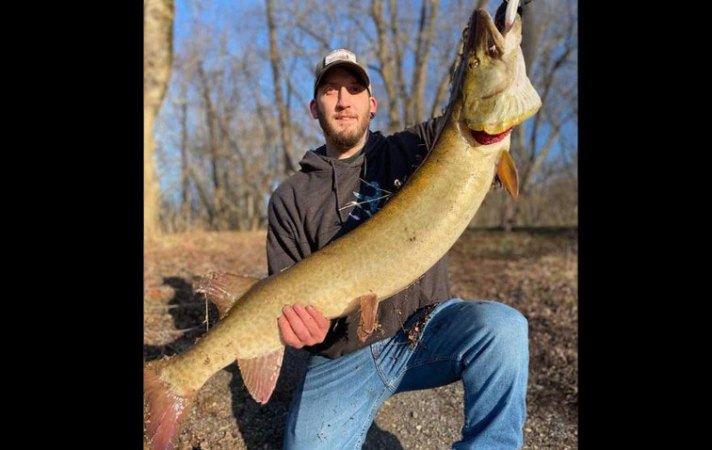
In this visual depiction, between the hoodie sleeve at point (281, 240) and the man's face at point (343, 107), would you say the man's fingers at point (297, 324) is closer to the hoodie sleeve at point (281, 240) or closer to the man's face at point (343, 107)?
the hoodie sleeve at point (281, 240)

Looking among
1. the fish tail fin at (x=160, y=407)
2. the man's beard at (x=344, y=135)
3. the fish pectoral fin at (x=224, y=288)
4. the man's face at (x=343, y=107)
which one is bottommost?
the fish tail fin at (x=160, y=407)

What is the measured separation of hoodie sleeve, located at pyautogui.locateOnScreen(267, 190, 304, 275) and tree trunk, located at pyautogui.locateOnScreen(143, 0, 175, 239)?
6.78 metres

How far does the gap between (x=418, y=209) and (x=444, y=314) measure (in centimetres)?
74

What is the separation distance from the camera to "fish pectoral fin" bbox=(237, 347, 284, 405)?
2.62 metres

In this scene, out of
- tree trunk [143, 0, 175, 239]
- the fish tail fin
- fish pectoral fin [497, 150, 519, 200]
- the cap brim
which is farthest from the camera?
tree trunk [143, 0, 175, 239]

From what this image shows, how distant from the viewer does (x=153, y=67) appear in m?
9.48

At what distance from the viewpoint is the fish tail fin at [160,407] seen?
99.1 inches

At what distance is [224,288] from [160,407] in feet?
2.00

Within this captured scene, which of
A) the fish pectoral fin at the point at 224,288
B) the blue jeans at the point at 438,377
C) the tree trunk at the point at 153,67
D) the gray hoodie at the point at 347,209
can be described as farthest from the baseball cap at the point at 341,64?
the tree trunk at the point at 153,67

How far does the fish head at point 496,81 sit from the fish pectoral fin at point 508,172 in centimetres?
13

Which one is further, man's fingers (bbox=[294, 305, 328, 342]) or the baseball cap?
the baseball cap

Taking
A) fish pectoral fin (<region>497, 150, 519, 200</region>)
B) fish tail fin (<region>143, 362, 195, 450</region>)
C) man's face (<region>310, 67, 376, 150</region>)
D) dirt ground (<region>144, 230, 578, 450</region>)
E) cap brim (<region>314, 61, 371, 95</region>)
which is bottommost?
dirt ground (<region>144, 230, 578, 450</region>)

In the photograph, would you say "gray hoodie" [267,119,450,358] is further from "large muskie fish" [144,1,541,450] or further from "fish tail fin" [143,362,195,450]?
"fish tail fin" [143,362,195,450]

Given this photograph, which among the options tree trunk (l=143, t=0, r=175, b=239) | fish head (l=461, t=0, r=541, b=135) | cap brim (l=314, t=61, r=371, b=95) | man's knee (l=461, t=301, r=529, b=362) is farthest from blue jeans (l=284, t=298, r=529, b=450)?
tree trunk (l=143, t=0, r=175, b=239)
